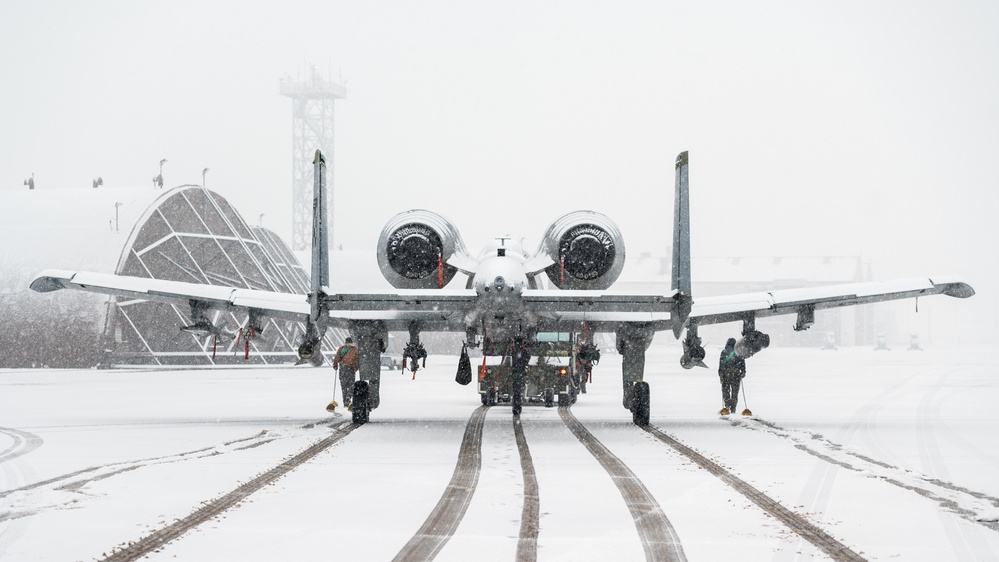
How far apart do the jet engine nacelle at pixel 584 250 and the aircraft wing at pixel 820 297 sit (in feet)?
5.73

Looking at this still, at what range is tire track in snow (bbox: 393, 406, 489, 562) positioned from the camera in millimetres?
8102

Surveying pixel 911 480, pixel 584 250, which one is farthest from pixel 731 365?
pixel 911 480

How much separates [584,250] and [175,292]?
7.64 meters

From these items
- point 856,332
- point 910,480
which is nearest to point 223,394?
point 910,480

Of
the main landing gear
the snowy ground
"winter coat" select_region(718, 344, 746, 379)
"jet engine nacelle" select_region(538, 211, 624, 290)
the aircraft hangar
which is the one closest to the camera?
the snowy ground

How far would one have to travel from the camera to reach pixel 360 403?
20.2 m

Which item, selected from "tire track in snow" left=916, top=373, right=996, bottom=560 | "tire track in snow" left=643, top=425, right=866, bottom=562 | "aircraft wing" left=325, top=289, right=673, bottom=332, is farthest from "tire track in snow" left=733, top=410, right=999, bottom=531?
"aircraft wing" left=325, top=289, right=673, bottom=332

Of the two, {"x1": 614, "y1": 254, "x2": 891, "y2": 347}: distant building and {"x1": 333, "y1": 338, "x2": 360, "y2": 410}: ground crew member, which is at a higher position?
{"x1": 614, "y1": 254, "x2": 891, "y2": 347}: distant building

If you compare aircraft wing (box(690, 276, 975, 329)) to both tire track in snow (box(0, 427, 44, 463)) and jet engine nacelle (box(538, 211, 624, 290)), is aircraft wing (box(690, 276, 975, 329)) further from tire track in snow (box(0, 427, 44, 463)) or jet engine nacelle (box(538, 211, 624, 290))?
tire track in snow (box(0, 427, 44, 463))

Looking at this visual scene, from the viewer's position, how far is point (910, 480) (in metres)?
12.2

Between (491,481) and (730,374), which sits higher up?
(730,374)

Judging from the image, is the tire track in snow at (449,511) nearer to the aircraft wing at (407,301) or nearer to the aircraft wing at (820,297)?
the aircraft wing at (407,301)

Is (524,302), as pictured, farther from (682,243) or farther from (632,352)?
(632,352)

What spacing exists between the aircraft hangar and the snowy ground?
31.2 meters
